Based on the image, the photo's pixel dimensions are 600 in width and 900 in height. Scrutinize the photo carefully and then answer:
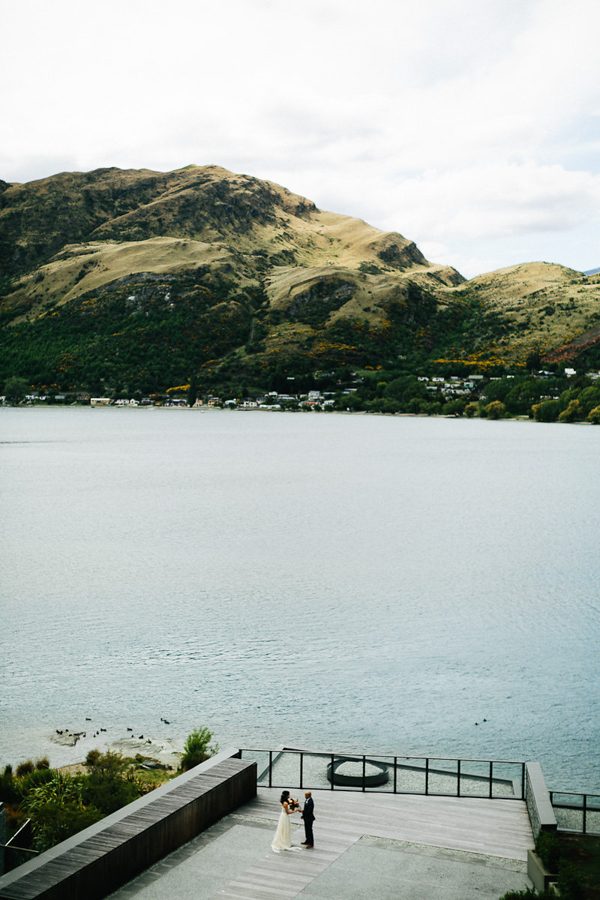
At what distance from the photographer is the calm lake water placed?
29188mm

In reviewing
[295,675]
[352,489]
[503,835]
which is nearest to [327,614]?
[295,675]

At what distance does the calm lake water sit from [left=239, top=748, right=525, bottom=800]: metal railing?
1.51 meters

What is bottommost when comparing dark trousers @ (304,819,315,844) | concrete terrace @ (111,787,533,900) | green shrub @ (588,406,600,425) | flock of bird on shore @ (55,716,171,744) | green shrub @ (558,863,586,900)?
flock of bird on shore @ (55,716,171,744)

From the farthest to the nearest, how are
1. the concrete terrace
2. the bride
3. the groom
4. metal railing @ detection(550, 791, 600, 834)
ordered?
metal railing @ detection(550, 791, 600, 834) → the groom → the bride → the concrete terrace

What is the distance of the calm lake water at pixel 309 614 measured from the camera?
Result: 2919 centimetres

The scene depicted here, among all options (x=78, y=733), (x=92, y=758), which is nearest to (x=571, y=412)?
(x=78, y=733)

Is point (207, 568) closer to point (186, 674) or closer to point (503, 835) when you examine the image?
point (186, 674)

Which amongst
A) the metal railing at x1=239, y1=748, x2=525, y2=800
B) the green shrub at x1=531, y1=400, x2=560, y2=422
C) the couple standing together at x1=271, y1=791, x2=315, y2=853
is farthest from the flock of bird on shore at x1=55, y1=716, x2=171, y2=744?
the green shrub at x1=531, y1=400, x2=560, y2=422

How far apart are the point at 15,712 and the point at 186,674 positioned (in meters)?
6.77

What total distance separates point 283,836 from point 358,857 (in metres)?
1.38

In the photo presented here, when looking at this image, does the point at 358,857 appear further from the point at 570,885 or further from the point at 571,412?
the point at 571,412

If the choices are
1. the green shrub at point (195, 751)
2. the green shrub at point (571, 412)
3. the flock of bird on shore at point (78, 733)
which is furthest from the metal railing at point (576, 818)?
the green shrub at point (571, 412)

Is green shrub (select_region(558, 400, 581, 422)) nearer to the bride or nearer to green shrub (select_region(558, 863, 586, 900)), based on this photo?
the bride

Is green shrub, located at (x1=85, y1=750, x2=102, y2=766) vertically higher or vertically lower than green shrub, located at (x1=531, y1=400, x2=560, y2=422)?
lower
